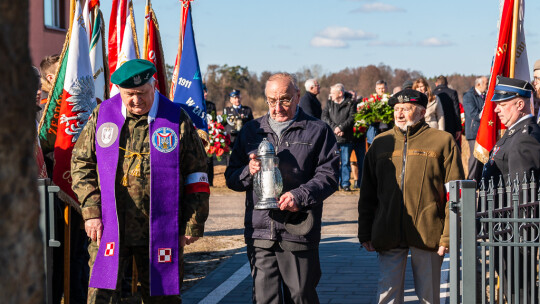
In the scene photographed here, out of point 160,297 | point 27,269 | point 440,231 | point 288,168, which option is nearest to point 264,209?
point 288,168

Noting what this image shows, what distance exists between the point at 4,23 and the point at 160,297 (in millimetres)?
3480

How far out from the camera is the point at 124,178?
4977mm

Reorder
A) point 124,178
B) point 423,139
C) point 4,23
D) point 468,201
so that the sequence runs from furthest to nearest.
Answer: point 423,139, point 124,178, point 468,201, point 4,23

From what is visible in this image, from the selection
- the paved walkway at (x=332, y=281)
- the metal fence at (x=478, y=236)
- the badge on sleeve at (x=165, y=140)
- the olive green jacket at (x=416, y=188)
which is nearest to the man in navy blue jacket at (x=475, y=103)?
the paved walkway at (x=332, y=281)

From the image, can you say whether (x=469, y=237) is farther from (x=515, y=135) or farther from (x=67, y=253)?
(x=67, y=253)

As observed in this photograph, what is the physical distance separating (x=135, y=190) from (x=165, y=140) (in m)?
0.38

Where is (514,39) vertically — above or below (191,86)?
above

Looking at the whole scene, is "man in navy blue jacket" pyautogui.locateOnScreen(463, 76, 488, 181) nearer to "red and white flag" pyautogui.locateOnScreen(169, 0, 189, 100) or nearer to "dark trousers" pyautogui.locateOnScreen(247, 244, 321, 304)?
"red and white flag" pyautogui.locateOnScreen(169, 0, 189, 100)

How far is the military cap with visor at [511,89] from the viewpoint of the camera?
5629 mm

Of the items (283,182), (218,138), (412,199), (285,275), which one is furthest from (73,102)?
(218,138)

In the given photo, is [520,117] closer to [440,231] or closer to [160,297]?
[440,231]

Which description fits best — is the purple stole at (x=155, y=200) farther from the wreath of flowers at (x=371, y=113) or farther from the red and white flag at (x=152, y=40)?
the wreath of flowers at (x=371, y=113)

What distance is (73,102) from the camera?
6629 mm

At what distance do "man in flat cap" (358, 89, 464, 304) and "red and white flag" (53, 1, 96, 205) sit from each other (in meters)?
2.56
